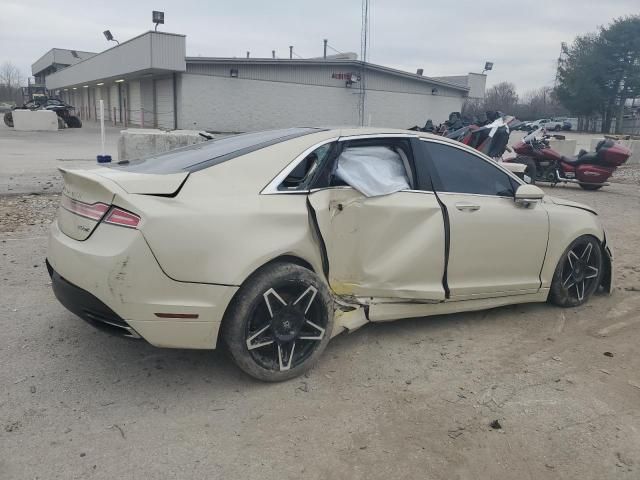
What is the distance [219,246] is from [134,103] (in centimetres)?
3912

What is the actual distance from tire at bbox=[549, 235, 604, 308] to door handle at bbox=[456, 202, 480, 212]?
1178mm

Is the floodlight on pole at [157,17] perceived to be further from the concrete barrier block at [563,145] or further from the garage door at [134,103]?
the concrete barrier block at [563,145]

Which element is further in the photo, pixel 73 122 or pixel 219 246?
pixel 73 122

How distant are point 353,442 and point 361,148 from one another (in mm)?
2017

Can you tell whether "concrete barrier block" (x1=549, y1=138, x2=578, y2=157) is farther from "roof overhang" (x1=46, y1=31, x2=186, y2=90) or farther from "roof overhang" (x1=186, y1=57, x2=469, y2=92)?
"roof overhang" (x1=46, y1=31, x2=186, y2=90)

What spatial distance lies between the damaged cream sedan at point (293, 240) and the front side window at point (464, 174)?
0.04ft

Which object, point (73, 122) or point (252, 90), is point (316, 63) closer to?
point (252, 90)

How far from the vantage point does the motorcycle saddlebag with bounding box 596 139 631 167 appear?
1302cm

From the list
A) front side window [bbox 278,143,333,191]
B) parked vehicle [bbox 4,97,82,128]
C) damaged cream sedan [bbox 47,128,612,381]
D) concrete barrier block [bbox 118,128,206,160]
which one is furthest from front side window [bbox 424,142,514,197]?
parked vehicle [bbox 4,97,82,128]

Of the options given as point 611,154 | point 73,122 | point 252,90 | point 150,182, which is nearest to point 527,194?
point 150,182

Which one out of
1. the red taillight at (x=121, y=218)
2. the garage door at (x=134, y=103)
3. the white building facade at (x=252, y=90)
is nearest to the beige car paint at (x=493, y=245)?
the red taillight at (x=121, y=218)

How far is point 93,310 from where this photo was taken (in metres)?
3.07

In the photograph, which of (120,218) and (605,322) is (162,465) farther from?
(605,322)

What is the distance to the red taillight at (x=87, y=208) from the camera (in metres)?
3.07
